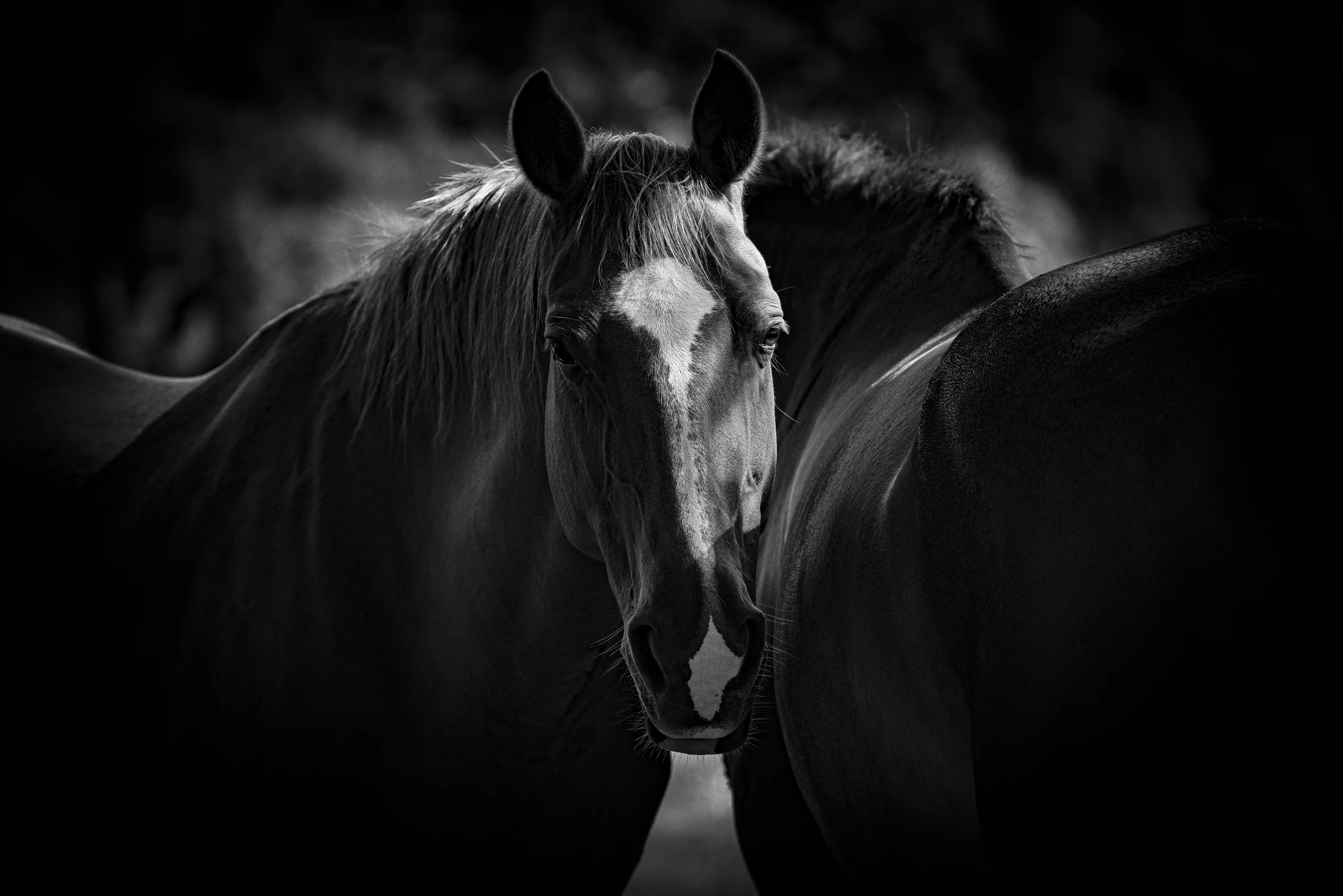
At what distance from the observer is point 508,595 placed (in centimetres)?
246

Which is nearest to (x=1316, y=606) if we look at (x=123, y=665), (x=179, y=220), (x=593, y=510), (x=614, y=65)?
(x=593, y=510)

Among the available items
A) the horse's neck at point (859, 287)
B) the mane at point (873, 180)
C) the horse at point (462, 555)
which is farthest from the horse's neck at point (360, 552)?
the mane at point (873, 180)

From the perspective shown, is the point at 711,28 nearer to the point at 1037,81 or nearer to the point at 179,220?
the point at 1037,81

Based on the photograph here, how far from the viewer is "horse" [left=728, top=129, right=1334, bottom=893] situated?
142 cm

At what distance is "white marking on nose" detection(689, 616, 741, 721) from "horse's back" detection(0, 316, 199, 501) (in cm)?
206

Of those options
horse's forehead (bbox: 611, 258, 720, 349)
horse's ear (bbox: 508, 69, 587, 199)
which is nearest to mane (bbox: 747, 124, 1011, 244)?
horse's ear (bbox: 508, 69, 587, 199)

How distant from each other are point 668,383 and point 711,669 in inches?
18.7

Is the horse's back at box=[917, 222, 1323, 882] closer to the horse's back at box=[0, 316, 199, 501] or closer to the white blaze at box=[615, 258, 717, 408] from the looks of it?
the white blaze at box=[615, 258, 717, 408]

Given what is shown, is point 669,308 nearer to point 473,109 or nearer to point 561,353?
point 561,353

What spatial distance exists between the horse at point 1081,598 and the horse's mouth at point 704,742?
27 cm

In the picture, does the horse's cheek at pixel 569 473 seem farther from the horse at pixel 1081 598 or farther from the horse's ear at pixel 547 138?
the horse at pixel 1081 598

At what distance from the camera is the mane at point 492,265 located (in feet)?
7.09

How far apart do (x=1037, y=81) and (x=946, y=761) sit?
512 inches

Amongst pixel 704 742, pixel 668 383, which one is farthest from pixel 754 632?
pixel 668 383
